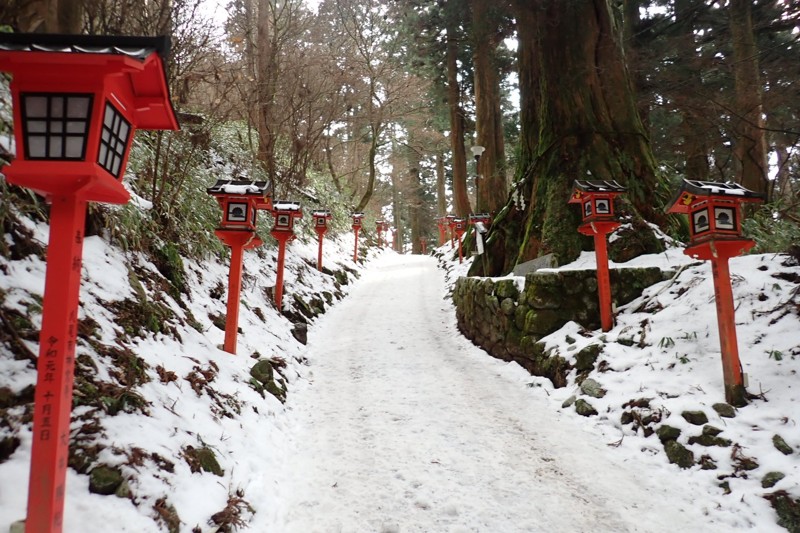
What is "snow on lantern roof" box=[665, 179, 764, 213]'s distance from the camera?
→ 3.63m

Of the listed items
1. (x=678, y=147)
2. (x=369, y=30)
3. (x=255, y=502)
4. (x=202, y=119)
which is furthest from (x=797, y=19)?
(x=369, y=30)

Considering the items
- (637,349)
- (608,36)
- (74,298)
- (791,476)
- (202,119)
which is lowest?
(791,476)

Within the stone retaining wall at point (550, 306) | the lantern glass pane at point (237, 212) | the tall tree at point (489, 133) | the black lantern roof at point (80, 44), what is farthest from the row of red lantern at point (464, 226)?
the black lantern roof at point (80, 44)

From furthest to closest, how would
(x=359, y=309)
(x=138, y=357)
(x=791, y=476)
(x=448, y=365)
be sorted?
(x=359, y=309) → (x=448, y=365) → (x=138, y=357) → (x=791, y=476)

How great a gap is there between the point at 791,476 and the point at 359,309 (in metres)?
8.40

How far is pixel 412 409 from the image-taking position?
461cm

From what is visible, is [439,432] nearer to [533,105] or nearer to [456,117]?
[533,105]

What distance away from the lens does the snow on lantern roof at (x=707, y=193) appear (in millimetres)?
3627

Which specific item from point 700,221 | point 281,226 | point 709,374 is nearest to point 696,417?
point 709,374

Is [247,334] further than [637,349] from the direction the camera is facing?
Yes

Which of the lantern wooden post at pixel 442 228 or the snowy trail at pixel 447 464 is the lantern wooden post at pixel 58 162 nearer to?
the snowy trail at pixel 447 464

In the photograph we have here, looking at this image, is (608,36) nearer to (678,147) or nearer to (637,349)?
(678,147)

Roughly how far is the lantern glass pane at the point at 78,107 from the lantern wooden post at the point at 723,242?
453cm

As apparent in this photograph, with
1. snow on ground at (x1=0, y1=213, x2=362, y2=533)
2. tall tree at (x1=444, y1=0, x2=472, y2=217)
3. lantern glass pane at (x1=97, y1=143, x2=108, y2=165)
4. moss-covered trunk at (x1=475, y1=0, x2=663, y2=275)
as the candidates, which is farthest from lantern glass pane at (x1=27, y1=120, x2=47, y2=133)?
tall tree at (x1=444, y1=0, x2=472, y2=217)
